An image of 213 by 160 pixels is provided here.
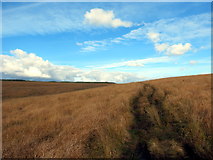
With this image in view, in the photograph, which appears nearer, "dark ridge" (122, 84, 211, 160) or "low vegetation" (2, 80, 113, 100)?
"dark ridge" (122, 84, 211, 160)

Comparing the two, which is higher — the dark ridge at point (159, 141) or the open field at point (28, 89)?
the dark ridge at point (159, 141)

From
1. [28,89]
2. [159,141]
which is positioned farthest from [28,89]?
[159,141]

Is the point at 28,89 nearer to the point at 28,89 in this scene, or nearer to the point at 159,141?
the point at 28,89

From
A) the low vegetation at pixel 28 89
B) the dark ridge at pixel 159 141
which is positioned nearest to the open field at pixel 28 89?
the low vegetation at pixel 28 89

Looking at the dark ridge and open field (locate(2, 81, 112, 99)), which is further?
open field (locate(2, 81, 112, 99))

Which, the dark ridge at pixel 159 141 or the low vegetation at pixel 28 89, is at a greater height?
the dark ridge at pixel 159 141

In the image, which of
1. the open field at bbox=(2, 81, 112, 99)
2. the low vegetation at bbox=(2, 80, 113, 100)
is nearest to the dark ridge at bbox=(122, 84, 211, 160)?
the low vegetation at bbox=(2, 80, 113, 100)

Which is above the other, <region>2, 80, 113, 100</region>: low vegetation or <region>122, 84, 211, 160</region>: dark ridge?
<region>122, 84, 211, 160</region>: dark ridge

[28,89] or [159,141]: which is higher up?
[159,141]

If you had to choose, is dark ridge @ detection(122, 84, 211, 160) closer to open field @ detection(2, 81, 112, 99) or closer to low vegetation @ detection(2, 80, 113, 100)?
low vegetation @ detection(2, 80, 113, 100)

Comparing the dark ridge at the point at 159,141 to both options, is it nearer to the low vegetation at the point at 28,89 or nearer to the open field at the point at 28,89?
the low vegetation at the point at 28,89

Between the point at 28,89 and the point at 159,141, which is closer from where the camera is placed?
the point at 159,141

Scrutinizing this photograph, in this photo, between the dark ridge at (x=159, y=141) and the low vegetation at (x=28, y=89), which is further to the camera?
the low vegetation at (x=28, y=89)

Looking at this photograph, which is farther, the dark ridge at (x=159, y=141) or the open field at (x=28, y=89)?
the open field at (x=28, y=89)
